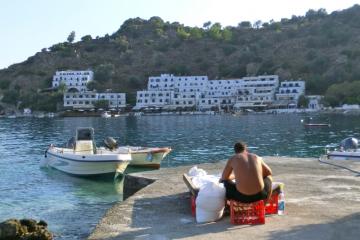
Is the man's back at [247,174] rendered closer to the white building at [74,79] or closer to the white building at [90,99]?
the white building at [90,99]

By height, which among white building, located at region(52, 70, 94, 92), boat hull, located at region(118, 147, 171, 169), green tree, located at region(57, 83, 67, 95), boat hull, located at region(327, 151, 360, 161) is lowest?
boat hull, located at region(118, 147, 171, 169)

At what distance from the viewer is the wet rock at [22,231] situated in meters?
11.3

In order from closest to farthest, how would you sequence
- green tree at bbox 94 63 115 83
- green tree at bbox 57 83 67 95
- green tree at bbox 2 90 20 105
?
green tree at bbox 57 83 67 95, green tree at bbox 2 90 20 105, green tree at bbox 94 63 115 83

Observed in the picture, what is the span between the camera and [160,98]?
169250mm

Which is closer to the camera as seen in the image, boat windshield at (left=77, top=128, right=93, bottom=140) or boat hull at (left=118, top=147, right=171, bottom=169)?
boat windshield at (left=77, top=128, right=93, bottom=140)

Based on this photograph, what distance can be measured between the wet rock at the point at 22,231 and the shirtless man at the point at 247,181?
499 cm

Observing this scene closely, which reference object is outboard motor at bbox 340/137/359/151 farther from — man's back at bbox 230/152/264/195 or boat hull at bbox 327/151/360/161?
man's back at bbox 230/152/264/195

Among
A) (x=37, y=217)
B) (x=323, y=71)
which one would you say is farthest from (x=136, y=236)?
(x=323, y=71)

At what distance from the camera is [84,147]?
27.8 meters

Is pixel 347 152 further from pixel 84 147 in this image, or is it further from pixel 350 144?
pixel 84 147

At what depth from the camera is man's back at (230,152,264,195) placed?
27.9 feet

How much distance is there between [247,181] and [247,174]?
0.37 feet

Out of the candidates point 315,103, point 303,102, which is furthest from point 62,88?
point 315,103

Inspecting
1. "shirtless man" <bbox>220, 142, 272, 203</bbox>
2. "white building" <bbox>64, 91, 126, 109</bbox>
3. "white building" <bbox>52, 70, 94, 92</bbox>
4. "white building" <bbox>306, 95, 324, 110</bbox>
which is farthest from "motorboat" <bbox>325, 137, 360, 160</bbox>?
"white building" <bbox>52, 70, 94, 92</bbox>
